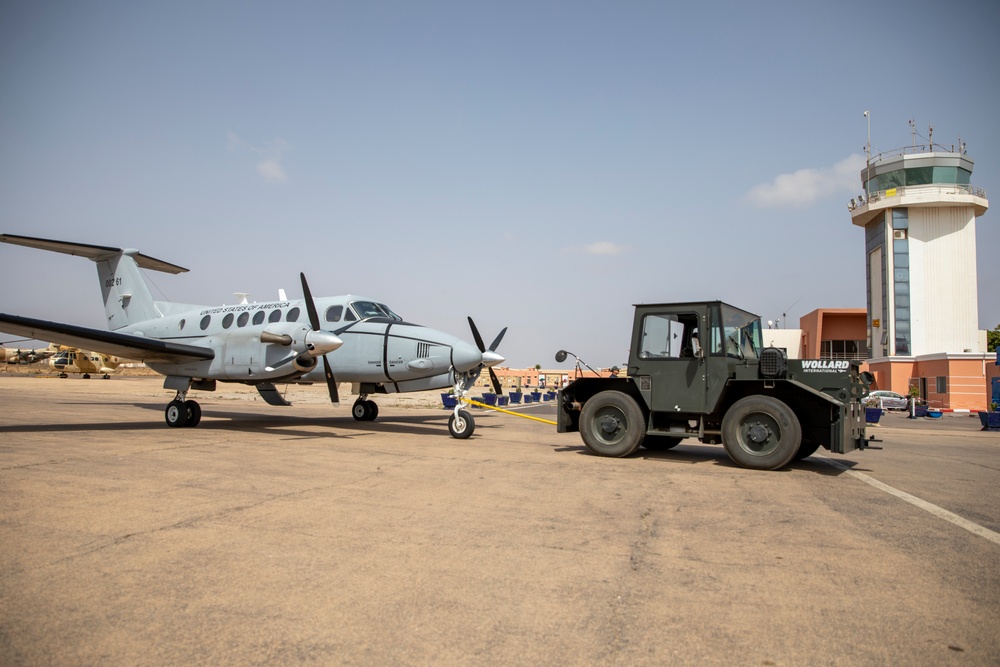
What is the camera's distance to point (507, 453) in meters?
11.7

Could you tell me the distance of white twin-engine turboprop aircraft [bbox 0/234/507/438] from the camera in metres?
14.1

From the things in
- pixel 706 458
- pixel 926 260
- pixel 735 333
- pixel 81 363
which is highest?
pixel 926 260

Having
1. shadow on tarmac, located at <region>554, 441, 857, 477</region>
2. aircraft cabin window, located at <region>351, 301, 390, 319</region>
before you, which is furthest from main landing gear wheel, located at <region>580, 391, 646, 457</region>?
aircraft cabin window, located at <region>351, 301, 390, 319</region>

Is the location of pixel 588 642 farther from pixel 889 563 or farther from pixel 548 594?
pixel 889 563

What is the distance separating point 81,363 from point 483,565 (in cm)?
6327

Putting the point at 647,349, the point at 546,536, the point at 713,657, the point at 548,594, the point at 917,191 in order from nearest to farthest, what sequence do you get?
the point at 713,657
the point at 548,594
the point at 546,536
the point at 647,349
the point at 917,191

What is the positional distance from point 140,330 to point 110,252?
2691mm

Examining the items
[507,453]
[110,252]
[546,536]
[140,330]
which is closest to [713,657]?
[546,536]

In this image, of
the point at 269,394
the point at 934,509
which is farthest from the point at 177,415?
the point at 934,509

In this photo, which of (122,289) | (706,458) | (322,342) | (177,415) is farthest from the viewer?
(122,289)

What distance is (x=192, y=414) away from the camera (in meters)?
15.4

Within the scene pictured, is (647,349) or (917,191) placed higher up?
(917,191)

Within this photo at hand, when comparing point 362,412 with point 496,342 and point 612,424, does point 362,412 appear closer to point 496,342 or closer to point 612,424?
point 496,342

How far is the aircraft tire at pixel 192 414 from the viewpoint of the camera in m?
15.3
